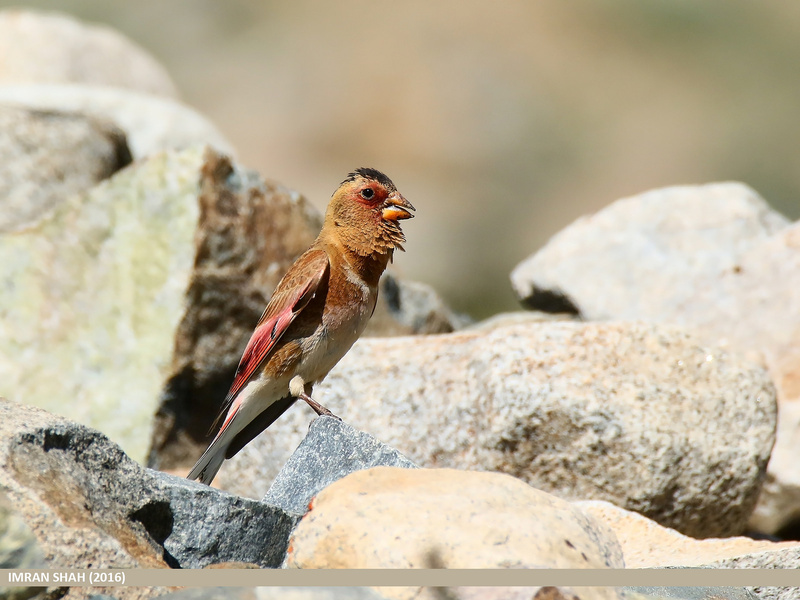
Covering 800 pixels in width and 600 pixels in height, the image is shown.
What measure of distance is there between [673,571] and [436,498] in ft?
3.23

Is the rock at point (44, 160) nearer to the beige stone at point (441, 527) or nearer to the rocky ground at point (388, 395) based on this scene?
the rocky ground at point (388, 395)

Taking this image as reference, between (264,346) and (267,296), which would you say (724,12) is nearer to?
(267,296)

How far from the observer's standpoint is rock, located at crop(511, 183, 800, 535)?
7.05m

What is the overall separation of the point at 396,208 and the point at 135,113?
6.13 meters

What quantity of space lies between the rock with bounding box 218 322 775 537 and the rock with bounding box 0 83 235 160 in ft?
17.7

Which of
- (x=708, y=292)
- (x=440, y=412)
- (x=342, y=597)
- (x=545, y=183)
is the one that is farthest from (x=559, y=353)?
(x=545, y=183)

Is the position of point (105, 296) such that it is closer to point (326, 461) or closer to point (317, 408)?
point (317, 408)

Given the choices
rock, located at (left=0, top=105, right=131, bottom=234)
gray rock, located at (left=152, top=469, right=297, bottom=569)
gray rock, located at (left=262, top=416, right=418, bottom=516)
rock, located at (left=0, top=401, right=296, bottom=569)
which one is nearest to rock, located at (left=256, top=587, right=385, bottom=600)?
rock, located at (left=0, top=401, right=296, bottom=569)

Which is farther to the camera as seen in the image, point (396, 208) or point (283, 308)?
point (396, 208)

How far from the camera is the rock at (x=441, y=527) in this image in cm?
343

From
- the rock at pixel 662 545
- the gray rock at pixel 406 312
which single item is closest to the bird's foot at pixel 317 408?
the rock at pixel 662 545

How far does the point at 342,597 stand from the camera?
312cm

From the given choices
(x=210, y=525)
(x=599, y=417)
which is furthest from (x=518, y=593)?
(x=599, y=417)

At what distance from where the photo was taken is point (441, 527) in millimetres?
3500
